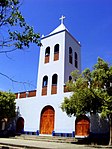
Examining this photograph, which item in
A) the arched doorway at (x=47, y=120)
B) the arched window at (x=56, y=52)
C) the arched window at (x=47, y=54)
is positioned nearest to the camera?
the arched doorway at (x=47, y=120)

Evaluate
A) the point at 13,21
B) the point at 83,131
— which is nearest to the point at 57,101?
the point at 83,131

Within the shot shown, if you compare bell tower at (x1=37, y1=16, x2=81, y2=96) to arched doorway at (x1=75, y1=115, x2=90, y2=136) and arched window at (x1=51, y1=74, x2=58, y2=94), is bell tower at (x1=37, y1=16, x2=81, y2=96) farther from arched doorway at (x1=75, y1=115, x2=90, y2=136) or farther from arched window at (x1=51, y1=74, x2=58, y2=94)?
arched doorway at (x1=75, y1=115, x2=90, y2=136)

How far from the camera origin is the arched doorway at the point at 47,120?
76.2ft

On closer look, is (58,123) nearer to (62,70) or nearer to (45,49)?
(62,70)

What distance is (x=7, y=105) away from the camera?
24609 millimetres

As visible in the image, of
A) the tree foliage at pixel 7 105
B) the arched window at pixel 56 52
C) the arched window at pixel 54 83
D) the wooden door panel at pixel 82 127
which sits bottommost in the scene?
the wooden door panel at pixel 82 127

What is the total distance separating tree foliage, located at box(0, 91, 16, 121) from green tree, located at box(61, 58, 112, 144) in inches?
366

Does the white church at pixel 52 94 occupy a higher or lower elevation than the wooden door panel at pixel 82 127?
higher

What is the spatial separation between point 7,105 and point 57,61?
7212 millimetres

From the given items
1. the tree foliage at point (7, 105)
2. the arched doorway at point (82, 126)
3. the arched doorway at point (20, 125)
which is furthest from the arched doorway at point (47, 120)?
the tree foliage at point (7, 105)

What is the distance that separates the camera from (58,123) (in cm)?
2244

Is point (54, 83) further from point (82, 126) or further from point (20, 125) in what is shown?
point (20, 125)

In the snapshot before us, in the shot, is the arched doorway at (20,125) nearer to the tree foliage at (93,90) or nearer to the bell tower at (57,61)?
the bell tower at (57,61)

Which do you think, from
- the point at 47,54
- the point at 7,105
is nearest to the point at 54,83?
the point at 47,54
